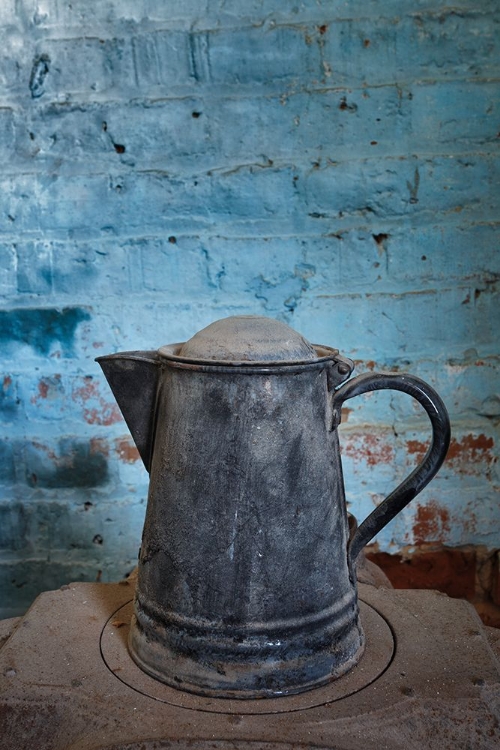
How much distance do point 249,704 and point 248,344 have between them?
1.40ft

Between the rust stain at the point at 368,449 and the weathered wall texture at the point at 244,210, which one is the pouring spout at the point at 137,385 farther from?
the rust stain at the point at 368,449

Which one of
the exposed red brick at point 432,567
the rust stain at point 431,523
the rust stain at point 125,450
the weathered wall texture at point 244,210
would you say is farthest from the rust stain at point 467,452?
the rust stain at point 125,450

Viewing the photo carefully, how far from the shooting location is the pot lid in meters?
0.82

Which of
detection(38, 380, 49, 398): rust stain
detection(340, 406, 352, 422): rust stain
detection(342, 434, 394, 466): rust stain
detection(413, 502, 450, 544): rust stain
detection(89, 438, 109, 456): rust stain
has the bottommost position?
detection(413, 502, 450, 544): rust stain

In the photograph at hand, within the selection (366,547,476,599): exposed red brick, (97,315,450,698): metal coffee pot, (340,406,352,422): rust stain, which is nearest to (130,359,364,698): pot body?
(97,315,450,698): metal coffee pot

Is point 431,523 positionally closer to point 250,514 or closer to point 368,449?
point 368,449

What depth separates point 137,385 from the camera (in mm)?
911

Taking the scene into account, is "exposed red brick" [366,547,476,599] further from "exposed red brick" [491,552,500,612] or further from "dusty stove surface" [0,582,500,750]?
"dusty stove surface" [0,582,500,750]

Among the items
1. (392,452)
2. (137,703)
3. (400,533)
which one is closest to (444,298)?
(392,452)

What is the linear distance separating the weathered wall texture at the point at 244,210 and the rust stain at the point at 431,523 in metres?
0.01

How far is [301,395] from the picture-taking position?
0.82 m

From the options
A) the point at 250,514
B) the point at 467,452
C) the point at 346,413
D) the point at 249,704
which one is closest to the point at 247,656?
the point at 249,704

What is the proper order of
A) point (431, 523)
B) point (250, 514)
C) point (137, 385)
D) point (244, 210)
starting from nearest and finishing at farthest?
1. point (250, 514)
2. point (137, 385)
3. point (244, 210)
4. point (431, 523)

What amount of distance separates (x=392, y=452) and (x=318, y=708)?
854mm
